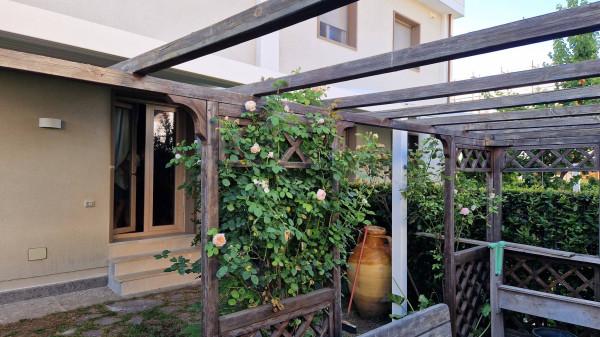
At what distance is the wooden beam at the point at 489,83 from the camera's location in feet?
7.11

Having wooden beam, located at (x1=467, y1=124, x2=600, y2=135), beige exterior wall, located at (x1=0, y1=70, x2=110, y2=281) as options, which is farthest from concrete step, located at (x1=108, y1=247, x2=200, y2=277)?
wooden beam, located at (x1=467, y1=124, x2=600, y2=135)

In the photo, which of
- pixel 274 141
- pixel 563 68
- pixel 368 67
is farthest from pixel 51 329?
pixel 563 68

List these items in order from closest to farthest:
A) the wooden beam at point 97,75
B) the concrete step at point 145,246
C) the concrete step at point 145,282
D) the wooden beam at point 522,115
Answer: the wooden beam at point 97,75 < the wooden beam at point 522,115 < the concrete step at point 145,282 < the concrete step at point 145,246

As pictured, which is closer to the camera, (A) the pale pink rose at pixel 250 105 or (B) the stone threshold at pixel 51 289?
(A) the pale pink rose at pixel 250 105

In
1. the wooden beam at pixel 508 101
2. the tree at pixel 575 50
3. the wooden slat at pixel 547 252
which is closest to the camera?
the wooden beam at pixel 508 101

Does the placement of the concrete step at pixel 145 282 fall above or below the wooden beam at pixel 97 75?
below

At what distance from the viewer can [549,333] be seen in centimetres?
392

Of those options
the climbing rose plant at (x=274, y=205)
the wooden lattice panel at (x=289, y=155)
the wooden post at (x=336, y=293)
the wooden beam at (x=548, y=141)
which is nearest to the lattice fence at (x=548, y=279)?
the wooden beam at (x=548, y=141)

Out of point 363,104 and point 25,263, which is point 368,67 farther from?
point 25,263

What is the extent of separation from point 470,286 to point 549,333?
82cm

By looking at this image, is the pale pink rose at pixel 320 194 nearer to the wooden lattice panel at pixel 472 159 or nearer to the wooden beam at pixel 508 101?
the wooden beam at pixel 508 101

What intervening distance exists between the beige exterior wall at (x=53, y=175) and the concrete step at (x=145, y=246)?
0.45 feet

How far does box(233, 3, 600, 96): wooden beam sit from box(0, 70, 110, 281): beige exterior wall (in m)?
3.96

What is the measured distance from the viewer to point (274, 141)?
2.52 meters
